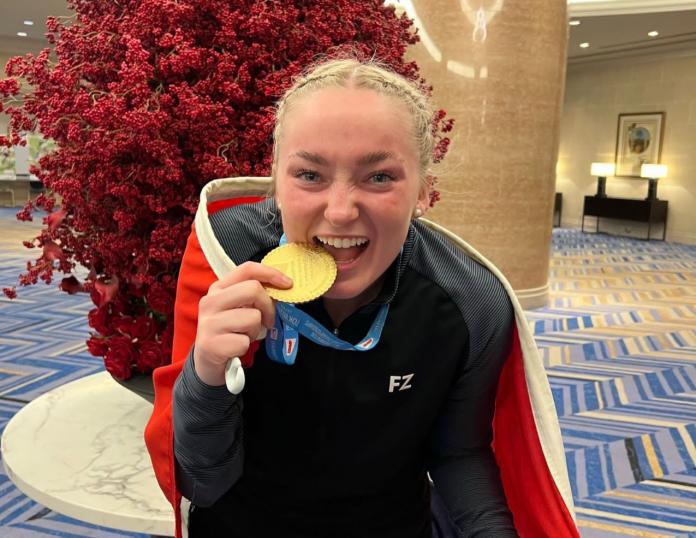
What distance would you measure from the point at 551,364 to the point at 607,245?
7771 mm

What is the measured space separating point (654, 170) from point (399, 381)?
12.4 meters

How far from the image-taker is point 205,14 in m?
1.38

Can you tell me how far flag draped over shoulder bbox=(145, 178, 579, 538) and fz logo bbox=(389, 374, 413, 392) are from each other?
19cm

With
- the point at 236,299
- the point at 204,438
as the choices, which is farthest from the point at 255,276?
the point at 204,438

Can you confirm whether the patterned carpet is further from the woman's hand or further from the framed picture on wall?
the framed picture on wall

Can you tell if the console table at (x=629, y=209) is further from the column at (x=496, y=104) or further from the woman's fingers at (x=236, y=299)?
the woman's fingers at (x=236, y=299)

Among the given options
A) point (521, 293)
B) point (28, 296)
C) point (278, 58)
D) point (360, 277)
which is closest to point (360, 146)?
point (360, 277)

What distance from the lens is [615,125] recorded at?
13289 millimetres

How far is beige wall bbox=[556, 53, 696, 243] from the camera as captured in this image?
39.8 feet

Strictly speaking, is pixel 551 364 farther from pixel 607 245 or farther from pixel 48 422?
pixel 607 245

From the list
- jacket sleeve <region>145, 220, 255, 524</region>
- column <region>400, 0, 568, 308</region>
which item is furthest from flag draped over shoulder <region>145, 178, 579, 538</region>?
column <region>400, 0, 568, 308</region>

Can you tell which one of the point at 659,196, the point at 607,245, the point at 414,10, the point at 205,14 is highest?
the point at 414,10

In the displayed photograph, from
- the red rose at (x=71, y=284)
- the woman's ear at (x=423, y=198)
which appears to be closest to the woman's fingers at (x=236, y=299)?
the woman's ear at (x=423, y=198)

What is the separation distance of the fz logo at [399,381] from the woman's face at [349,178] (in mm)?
198
